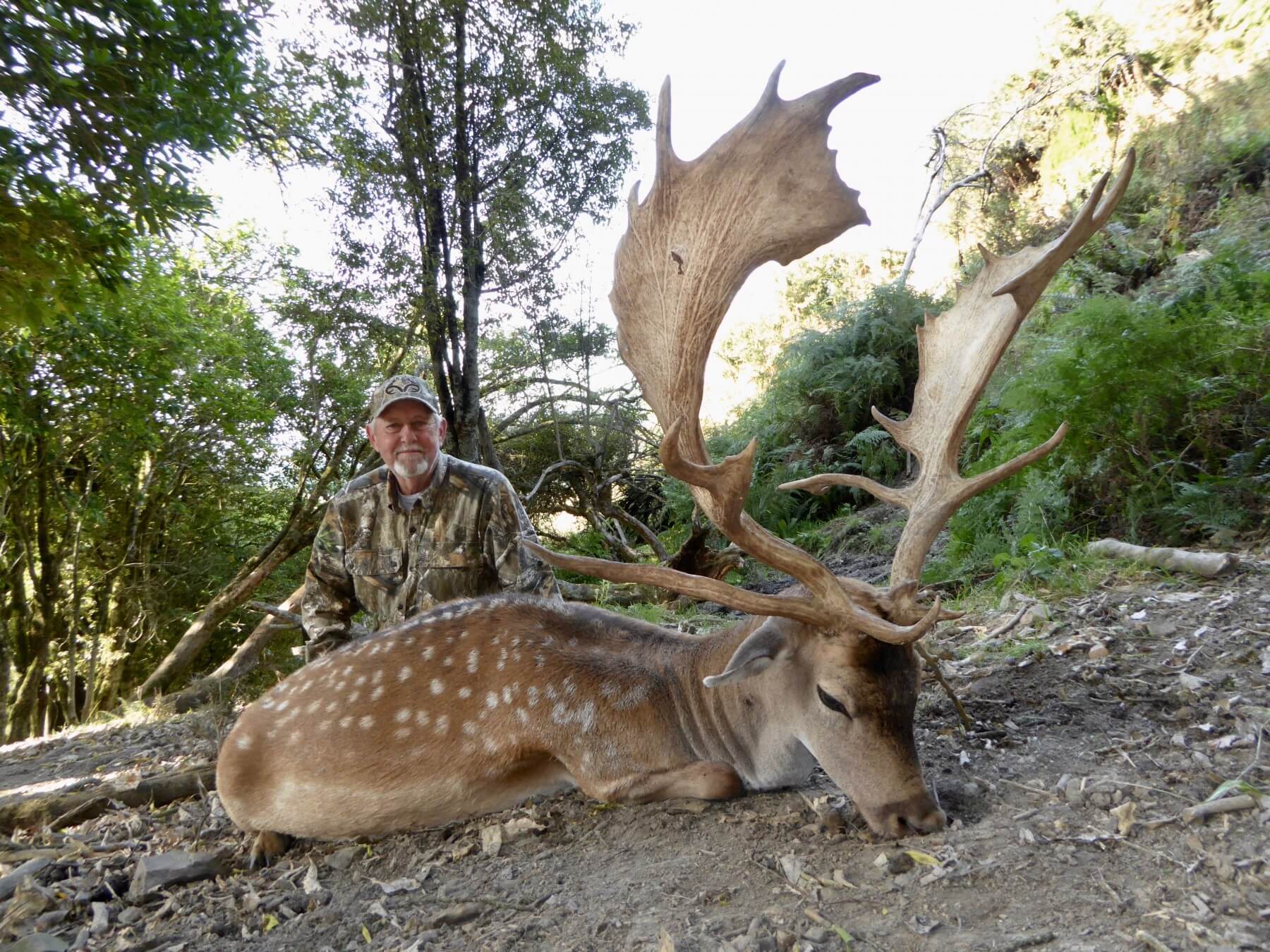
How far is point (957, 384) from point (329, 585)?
14.2 ft

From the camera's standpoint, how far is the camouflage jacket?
553 centimetres

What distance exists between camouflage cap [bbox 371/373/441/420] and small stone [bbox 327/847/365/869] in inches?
117

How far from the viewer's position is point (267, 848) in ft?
11.7

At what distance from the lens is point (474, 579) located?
5.62 metres

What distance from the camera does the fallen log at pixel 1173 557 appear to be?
451 cm

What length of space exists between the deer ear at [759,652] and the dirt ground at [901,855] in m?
0.56

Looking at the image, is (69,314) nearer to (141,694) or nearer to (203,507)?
(141,694)

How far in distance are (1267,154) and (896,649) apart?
10.3 metres

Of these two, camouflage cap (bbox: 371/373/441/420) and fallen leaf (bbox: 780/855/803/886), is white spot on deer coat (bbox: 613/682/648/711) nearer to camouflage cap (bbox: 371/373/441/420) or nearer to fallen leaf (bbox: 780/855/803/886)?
fallen leaf (bbox: 780/855/803/886)

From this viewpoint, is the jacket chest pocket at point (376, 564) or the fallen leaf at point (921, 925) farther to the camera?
the jacket chest pocket at point (376, 564)

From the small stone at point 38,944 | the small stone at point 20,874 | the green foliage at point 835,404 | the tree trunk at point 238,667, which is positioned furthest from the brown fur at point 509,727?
the green foliage at point 835,404

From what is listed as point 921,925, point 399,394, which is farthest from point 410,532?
point 921,925

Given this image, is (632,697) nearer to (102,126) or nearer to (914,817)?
(914,817)

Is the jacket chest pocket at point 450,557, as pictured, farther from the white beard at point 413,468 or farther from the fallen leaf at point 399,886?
the fallen leaf at point 399,886
